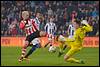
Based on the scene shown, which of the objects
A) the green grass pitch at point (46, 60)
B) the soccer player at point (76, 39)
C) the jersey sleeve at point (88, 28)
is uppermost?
the jersey sleeve at point (88, 28)

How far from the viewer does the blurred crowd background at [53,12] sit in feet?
113

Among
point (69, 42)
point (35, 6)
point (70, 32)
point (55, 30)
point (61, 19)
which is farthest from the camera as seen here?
point (35, 6)

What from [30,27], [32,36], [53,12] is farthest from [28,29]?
[53,12]

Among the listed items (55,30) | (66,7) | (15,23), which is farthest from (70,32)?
(66,7)

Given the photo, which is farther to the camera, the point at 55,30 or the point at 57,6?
the point at 57,6

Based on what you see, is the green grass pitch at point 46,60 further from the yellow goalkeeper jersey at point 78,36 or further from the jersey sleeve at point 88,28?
the jersey sleeve at point 88,28

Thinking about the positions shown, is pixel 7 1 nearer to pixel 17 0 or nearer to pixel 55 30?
pixel 17 0

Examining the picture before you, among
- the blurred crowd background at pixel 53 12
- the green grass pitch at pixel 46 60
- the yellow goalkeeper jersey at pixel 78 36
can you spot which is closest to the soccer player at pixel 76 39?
the yellow goalkeeper jersey at pixel 78 36

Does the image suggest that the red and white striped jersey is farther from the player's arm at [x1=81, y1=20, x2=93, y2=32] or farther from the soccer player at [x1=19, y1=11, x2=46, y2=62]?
the player's arm at [x1=81, y1=20, x2=93, y2=32]

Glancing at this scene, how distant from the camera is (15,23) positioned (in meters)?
35.1

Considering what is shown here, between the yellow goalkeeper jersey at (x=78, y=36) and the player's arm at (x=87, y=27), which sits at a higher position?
the player's arm at (x=87, y=27)

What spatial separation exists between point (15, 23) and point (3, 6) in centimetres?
361

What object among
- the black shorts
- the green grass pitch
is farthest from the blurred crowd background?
the black shorts

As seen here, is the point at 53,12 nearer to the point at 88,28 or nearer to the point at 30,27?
the point at 30,27
